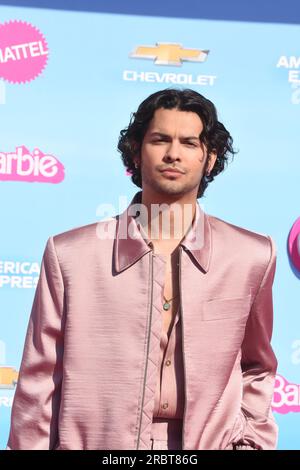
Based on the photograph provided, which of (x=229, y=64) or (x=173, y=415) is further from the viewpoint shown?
(x=229, y=64)

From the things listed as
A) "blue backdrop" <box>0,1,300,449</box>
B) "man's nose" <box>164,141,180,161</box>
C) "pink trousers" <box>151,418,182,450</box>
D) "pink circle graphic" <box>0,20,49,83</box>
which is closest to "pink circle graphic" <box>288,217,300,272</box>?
"blue backdrop" <box>0,1,300,449</box>

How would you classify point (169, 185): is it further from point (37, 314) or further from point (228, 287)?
point (37, 314)

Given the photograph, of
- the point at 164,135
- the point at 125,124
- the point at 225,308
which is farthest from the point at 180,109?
the point at 125,124

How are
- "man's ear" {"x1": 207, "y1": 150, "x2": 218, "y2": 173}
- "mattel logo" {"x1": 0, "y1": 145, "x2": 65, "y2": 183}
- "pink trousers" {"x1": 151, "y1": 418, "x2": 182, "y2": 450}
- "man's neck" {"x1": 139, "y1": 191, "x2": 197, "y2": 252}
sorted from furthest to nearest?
"mattel logo" {"x1": 0, "y1": 145, "x2": 65, "y2": 183} → "man's ear" {"x1": 207, "y1": 150, "x2": 218, "y2": 173} → "man's neck" {"x1": 139, "y1": 191, "x2": 197, "y2": 252} → "pink trousers" {"x1": 151, "y1": 418, "x2": 182, "y2": 450}

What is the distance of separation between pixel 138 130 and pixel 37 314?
60 cm

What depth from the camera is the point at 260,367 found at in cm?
257

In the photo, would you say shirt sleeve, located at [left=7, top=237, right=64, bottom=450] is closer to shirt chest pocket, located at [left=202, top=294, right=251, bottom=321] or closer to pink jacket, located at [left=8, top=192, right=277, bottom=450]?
pink jacket, located at [left=8, top=192, right=277, bottom=450]

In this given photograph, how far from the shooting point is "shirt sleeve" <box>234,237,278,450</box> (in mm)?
2500

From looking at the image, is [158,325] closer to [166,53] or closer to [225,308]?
[225,308]

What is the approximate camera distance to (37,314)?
2.46 metres

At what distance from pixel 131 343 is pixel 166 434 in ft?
0.84
